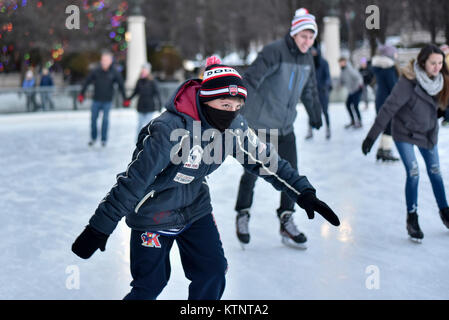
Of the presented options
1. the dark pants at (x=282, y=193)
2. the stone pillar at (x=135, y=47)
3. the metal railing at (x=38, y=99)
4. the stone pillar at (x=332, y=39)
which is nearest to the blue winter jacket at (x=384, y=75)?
the dark pants at (x=282, y=193)

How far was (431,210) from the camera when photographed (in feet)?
16.4

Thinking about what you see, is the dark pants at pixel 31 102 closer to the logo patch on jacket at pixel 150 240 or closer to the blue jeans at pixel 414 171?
the blue jeans at pixel 414 171

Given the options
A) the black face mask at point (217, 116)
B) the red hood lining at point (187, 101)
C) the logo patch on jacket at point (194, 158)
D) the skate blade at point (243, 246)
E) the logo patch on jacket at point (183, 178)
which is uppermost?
the red hood lining at point (187, 101)

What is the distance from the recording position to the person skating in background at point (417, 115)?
4.03 m

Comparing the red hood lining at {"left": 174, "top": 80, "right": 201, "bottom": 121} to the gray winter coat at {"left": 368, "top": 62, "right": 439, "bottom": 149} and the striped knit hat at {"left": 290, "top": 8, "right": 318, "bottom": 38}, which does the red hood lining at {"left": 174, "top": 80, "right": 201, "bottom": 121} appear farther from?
the gray winter coat at {"left": 368, "top": 62, "right": 439, "bottom": 149}

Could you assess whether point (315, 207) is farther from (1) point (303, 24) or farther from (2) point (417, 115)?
(2) point (417, 115)

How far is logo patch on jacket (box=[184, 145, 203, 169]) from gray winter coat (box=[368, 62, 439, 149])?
2038 millimetres

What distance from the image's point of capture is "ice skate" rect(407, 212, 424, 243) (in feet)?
13.6

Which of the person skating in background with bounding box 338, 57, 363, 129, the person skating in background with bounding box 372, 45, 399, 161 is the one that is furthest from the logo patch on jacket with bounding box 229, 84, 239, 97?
the person skating in background with bounding box 338, 57, 363, 129

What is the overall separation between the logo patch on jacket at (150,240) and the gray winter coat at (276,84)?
184cm

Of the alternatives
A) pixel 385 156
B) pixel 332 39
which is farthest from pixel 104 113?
pixel 332 39

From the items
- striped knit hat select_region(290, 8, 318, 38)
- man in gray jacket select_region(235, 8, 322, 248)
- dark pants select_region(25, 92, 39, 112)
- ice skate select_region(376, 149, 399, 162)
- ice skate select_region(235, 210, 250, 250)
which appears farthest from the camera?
dark pants select_region(25, 92, 39, 112)
